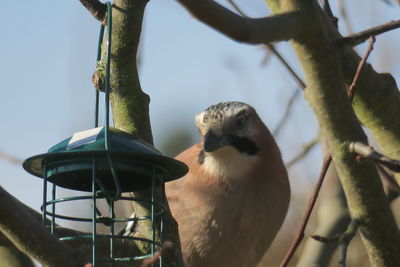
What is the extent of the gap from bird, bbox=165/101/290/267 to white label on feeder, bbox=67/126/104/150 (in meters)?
1.86

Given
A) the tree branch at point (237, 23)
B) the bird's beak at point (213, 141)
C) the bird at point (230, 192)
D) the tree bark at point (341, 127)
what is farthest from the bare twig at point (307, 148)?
the tree branch at point (237, 23)

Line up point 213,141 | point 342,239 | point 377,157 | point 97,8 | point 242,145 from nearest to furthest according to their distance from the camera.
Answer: point 377,157
point 342,239
point 97,8
point 213,141
point 242,145

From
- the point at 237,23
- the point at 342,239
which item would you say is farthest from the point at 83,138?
the point at 342,239

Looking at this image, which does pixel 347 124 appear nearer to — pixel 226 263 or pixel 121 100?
pixel 121 100

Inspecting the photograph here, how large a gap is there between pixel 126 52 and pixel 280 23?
3.00ft

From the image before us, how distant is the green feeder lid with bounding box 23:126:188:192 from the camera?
3570mm

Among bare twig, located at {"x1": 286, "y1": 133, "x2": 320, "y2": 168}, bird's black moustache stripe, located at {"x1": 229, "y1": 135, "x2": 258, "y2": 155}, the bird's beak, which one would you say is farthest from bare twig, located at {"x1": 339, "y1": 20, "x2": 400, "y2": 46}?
bare twig, located at {"x1": 286, "y1": 133, "x2": 320, "y2": 168}

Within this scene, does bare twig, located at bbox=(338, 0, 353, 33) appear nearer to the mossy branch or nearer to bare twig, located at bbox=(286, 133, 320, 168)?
bare twig, located at bbox=(286, 133, 320, 168)

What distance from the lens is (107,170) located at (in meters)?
3.97

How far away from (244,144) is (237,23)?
3.19m

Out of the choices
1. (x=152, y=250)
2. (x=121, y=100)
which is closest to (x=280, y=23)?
(x=121, y=100)

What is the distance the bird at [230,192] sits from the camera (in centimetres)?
572

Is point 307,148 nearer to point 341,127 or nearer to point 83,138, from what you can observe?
point 341,127

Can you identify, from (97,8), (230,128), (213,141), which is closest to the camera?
(97,8)
